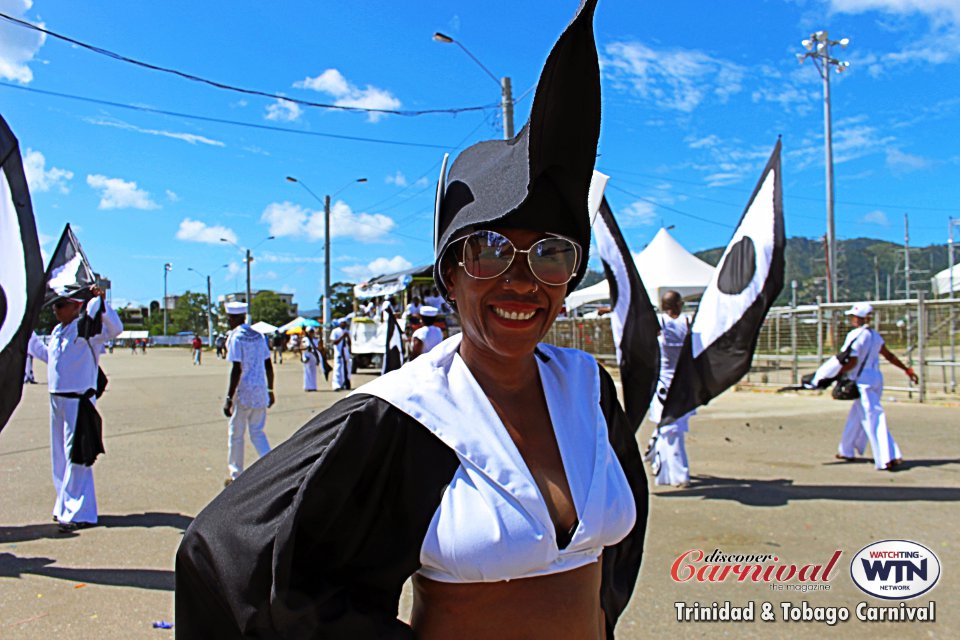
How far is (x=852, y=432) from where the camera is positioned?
8477mm

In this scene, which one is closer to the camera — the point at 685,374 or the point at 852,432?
the point at 685,374

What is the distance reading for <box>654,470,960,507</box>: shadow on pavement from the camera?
6.56 meters

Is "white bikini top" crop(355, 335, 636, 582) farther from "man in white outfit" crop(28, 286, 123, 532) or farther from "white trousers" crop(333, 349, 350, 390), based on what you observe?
"white trousers" crop(333, 349, 350, 390)

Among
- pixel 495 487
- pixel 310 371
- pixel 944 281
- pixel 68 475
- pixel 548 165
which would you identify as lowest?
pixel 68 475

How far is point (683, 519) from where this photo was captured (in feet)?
20.1

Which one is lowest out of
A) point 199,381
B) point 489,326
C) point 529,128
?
point 199,381

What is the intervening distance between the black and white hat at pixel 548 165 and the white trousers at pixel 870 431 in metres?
7.33

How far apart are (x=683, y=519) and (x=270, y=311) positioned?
8192 cm

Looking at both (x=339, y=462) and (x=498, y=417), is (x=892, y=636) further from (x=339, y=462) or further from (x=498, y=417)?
(x=339, y=462)

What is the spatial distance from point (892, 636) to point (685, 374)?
353cm

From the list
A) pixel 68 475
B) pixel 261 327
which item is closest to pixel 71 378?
pixel 68 475

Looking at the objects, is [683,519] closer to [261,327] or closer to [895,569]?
[895,569]

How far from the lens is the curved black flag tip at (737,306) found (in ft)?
22.3

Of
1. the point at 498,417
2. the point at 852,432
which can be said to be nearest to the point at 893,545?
the point at 852,432
